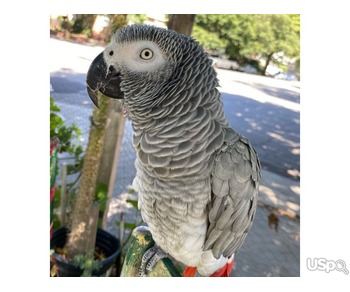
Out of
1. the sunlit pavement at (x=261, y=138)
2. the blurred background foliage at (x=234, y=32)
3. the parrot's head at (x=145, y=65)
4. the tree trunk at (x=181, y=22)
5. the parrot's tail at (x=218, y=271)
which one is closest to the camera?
the parrot's head at (x=145, y=65)

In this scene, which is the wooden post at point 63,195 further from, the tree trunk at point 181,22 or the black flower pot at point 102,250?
the tree trunk at point 181,22

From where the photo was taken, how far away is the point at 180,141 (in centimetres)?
60

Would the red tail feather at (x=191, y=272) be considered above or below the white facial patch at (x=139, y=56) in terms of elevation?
below

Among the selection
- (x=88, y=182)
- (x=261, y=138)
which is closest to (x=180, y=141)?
(x=88, y=182)

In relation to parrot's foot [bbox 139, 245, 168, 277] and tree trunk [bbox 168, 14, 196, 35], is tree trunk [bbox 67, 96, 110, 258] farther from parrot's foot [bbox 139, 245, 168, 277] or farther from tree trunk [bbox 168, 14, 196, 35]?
parrot's foot [bbox 139, 245, 168, 277]

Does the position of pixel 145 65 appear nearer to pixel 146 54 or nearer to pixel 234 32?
pixel 146 54

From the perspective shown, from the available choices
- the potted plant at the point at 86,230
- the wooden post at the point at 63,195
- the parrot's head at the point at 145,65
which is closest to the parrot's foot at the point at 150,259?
the parrot's head at the point at 145,65

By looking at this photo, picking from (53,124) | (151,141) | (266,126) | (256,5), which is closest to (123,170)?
(53,124)

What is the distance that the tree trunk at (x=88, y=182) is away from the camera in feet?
3.68

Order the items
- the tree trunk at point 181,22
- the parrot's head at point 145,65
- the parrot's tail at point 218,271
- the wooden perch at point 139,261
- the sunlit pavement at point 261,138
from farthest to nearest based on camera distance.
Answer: the sunlit pavement at point 261,138 < the tree trunk at point 181,22 < the parrot's tail at point 218,271 < the wooden perch at point 139,261 < the parrot's head at point 145,65

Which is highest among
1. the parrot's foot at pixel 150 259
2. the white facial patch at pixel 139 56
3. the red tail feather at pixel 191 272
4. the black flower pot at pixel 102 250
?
the white facial patch at pixel 139 56

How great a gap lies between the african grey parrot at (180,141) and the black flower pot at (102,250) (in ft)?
2.01
